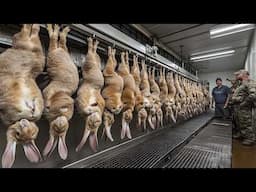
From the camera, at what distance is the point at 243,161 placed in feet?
7.44

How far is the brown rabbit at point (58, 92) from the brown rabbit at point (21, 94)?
65 millimetres

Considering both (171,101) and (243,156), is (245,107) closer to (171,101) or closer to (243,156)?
(243,156)

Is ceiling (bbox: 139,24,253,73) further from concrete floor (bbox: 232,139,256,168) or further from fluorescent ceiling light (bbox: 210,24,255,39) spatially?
concrete floor (bbox: 232,139,256,168)

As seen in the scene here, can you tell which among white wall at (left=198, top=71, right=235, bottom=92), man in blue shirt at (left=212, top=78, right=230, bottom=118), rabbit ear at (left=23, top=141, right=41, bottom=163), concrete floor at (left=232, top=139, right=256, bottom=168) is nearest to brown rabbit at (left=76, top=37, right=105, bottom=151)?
rabbit ear at (left=23, top=141, right=41, bottom=163)

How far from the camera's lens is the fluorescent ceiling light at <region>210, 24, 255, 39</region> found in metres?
2.51

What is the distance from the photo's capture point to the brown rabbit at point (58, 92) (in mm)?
729

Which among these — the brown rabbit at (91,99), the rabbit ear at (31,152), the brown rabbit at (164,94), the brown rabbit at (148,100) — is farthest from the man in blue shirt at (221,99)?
the rabbit ear at (31,152)

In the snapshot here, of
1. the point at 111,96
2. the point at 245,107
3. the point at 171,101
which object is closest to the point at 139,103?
the point at 111,96

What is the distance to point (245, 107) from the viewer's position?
300 cm

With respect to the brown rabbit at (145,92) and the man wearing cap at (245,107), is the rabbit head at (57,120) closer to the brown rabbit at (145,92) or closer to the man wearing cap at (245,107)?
the brown rabbit at (145,92)

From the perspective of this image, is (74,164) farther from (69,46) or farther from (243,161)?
(243,161)

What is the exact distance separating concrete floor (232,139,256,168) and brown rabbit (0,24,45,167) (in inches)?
88.8

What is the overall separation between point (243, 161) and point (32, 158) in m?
2.58

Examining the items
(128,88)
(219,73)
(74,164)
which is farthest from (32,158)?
(219,73)
